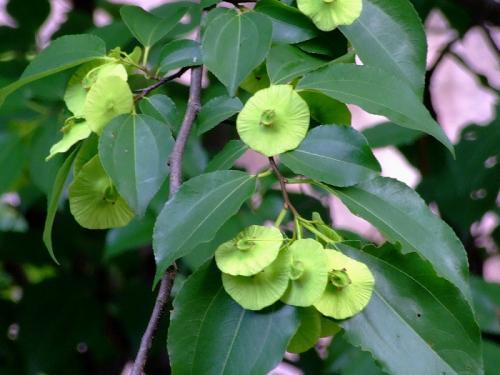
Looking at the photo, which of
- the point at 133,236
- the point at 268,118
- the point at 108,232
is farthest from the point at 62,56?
the point at 108,232

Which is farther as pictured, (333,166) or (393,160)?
(393,160)

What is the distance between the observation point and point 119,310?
126 cm

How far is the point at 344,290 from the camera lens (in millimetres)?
467

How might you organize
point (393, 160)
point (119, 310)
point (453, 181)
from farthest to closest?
point (393, 160) → point (119, 310) → point (453, 181)

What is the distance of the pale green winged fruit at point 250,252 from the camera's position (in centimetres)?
46

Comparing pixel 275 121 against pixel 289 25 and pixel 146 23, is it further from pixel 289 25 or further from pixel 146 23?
pixel 146 23

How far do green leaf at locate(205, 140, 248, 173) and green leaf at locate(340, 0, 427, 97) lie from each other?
0.34ft

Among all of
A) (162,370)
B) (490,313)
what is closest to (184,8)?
(490,313)

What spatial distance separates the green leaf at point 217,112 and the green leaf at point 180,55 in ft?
0.18

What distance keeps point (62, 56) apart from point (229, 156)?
137 millimetres

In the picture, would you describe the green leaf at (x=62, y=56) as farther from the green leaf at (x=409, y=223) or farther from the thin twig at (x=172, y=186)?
the green leaf at (x=409, y=223)

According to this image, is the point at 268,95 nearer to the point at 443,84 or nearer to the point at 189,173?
the point at 189,173

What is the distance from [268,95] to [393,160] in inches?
105

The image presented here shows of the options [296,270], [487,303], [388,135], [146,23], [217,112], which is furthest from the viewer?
[388,135]
